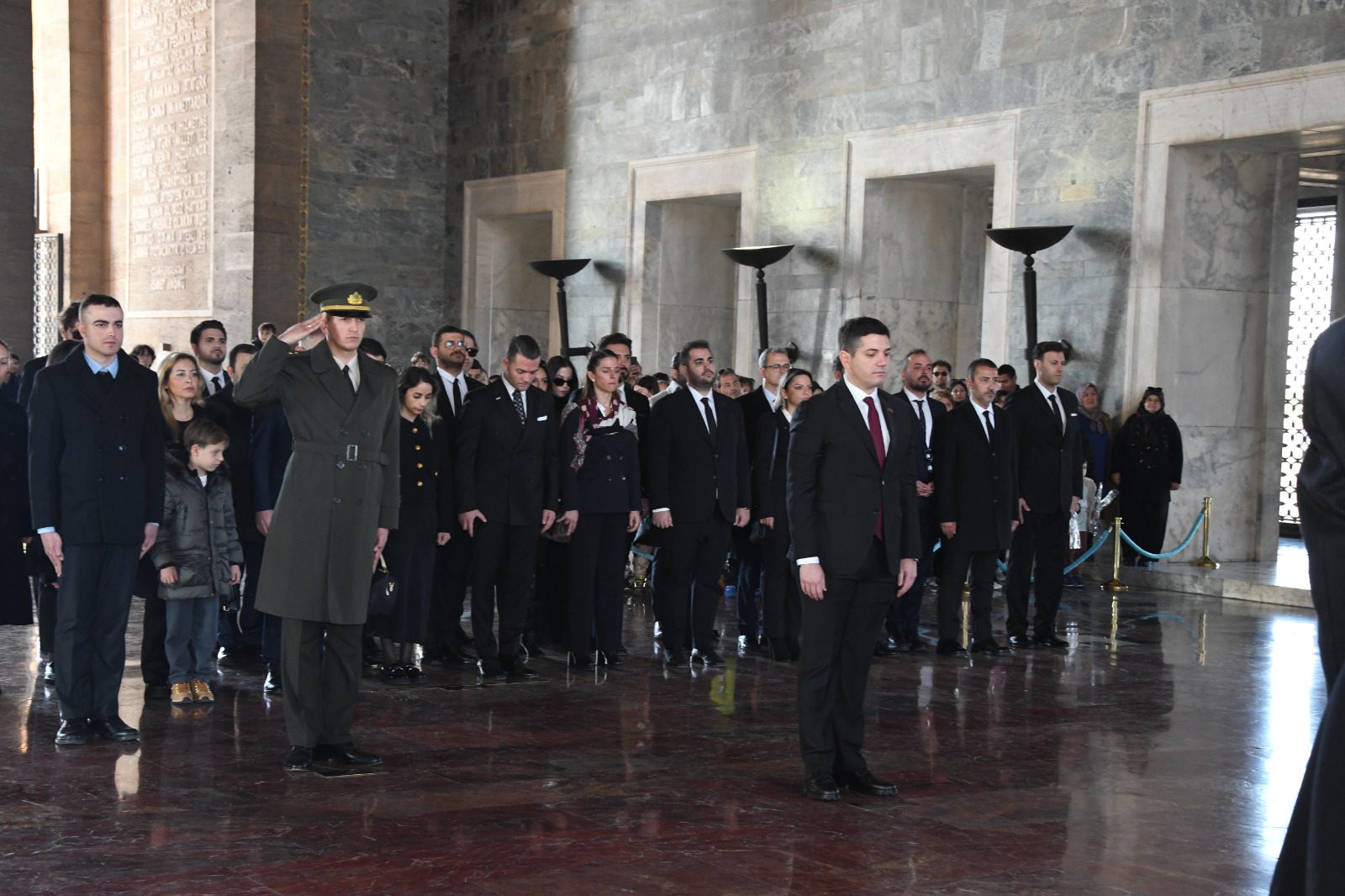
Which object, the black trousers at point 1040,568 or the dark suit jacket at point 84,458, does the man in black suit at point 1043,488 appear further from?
the dark suit jacket at point 84,458

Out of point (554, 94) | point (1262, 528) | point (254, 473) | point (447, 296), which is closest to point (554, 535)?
point (254, 473)

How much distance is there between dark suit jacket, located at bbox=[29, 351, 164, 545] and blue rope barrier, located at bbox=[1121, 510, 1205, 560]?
27.6 ft

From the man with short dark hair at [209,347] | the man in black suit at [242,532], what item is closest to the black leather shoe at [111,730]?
the man in black suit at [242,532]

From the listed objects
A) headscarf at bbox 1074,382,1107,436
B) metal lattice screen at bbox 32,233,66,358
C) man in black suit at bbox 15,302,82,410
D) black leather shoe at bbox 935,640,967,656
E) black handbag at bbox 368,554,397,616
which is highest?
metal lattice screen at bbox 32,233,66,358

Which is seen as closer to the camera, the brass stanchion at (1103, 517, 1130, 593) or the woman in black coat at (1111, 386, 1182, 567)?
the brass stanchion at (1103, 517, 1130, 593)

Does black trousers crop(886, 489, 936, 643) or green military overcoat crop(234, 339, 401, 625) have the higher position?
green military overcoat crop(234, 339, 401, 625)

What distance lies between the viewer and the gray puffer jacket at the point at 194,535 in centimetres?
691

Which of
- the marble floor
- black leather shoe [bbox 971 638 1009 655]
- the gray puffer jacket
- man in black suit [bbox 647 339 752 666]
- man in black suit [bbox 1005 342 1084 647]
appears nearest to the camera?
the marble floor

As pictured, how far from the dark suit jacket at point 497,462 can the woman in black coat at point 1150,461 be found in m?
6.54

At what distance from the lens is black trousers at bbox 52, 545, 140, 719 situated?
20.2ft

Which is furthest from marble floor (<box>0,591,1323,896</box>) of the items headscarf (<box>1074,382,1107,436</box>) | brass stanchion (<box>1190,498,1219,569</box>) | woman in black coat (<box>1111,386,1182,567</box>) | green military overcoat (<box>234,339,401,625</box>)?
headscarf (<box>1074,382,1107,436</box>)

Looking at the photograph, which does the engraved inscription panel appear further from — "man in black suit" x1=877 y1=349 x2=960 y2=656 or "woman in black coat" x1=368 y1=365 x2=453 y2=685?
"man in black suit" x1=877 y1=349 x2=960 y2=656

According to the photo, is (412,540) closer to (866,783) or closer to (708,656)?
(708,656)

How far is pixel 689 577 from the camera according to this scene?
8641mm
